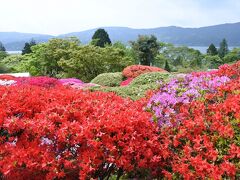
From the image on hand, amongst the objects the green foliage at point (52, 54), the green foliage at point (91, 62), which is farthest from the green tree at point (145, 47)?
the green foliage at point (91, 62)

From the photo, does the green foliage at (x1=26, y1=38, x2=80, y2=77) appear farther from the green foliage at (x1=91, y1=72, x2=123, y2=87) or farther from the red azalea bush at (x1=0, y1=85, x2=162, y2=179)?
the red azalea bush at (x1=0, y1=85, x2=162, y2=179)

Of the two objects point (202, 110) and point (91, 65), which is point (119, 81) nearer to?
point (91, 65)

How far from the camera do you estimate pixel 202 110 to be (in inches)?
177

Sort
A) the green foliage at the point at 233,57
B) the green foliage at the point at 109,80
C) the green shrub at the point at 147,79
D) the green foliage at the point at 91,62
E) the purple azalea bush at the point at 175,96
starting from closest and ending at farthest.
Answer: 1. the purple azalea bush at the point at 175,96
2. the green shrub at the point at 147,79
3. the green foliage at the point at 109,80
4. the green foliage at the point at 91,62
5. the green foliage at the point at 233,57

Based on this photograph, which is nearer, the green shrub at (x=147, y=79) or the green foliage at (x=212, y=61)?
the green shrub at (x=147, y=79)

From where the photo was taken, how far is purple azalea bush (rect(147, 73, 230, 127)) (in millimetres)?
4652

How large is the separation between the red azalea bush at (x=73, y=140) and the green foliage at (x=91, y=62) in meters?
23.1

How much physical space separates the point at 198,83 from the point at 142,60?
32.8m

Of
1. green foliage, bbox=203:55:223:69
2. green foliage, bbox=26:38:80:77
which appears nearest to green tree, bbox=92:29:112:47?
green foliage, bbox=26:38:80:77

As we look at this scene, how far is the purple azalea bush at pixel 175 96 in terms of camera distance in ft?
15.3

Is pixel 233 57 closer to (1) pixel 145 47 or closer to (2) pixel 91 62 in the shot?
(1) pixel 145 47

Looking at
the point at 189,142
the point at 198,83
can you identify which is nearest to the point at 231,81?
the point at 198,83

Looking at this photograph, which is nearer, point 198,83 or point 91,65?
point 198,83

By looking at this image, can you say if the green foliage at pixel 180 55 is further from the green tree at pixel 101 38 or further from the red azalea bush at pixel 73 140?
the red azalea bush at pixel 73 140
